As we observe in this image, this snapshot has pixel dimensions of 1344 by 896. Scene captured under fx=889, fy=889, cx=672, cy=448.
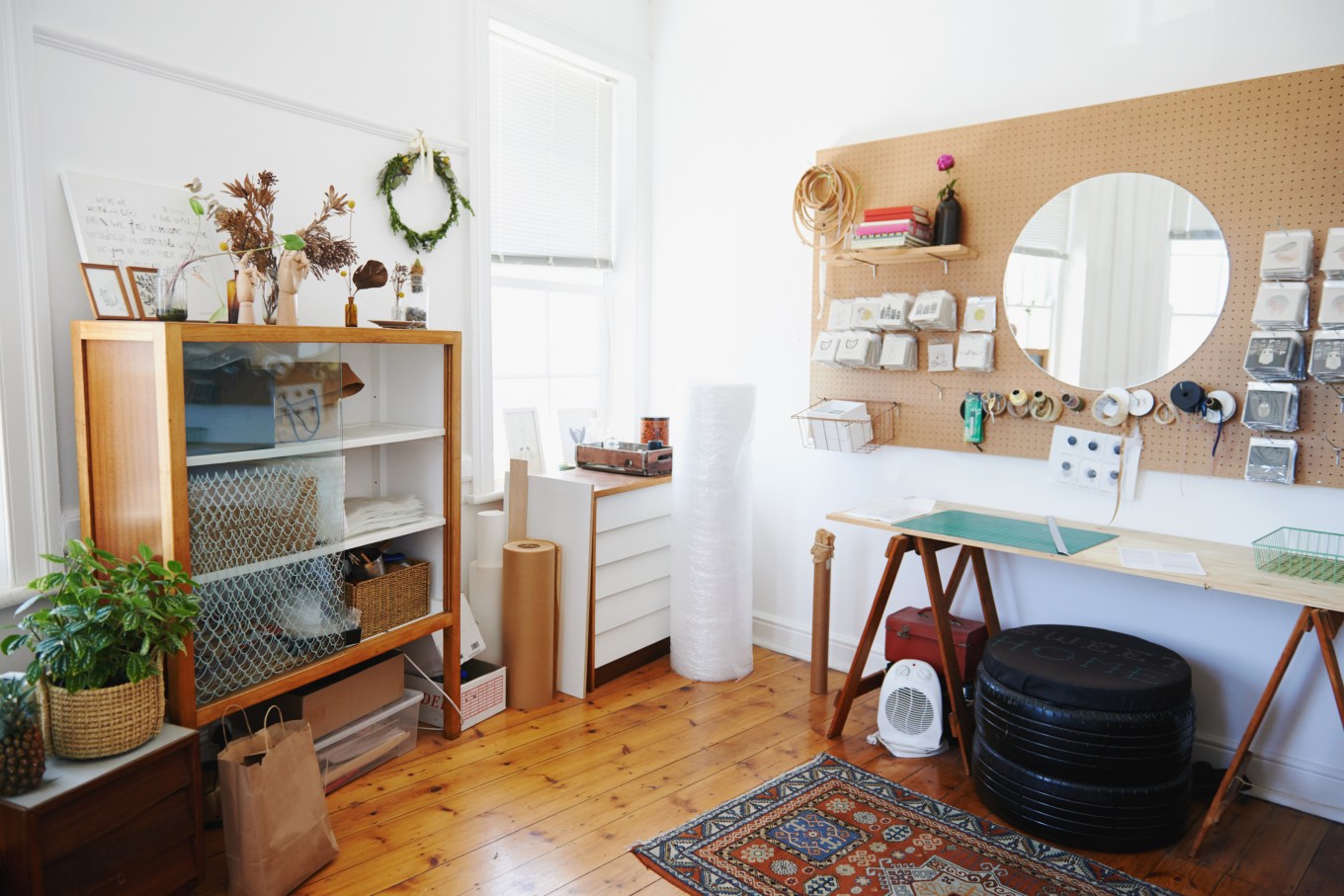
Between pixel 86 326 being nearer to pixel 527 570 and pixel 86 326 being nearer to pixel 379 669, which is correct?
pixel 379 669

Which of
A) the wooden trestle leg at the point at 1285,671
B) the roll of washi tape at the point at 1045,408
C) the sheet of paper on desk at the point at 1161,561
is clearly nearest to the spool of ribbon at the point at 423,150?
the roll of washi tape at the point at 1045,408

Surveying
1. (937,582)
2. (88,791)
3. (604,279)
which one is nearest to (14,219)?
(88,791)

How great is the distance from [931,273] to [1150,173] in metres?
0.75

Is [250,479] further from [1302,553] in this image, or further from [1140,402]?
[1302,553]

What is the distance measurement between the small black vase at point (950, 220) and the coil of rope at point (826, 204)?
1.32 ft

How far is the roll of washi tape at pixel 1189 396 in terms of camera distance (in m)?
2.62

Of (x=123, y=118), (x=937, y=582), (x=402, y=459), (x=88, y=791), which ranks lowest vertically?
(x=88, y=791)

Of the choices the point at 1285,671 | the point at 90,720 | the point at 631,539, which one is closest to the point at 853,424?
the point at 631,539

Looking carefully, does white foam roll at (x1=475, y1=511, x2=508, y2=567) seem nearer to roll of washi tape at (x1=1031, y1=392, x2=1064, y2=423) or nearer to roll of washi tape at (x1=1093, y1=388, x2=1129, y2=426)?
roll of washi tape at (x1=1031, y1=392, x2=1064, y2=423)

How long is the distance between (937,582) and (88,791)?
230 cm

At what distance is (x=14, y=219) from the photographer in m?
2.20

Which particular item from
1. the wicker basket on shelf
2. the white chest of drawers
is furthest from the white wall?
the wicker basket on shelf

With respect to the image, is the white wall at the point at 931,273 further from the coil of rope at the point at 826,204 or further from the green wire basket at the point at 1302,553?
the coil of rope at the point at 826,204

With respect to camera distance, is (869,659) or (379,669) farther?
(869,659)
